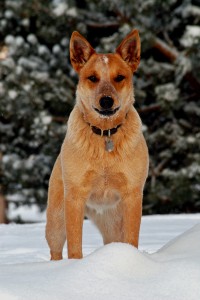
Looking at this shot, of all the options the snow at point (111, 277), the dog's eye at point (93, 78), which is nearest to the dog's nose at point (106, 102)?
the dog's eye at point (93, 78)

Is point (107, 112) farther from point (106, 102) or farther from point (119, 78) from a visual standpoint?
point (119, 78)

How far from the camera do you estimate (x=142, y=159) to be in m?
4.09

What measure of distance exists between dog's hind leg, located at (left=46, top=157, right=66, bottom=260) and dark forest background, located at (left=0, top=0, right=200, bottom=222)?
8.38m

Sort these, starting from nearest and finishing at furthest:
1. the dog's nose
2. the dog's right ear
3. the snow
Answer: the snow < the dog's nose < the dog's right ear

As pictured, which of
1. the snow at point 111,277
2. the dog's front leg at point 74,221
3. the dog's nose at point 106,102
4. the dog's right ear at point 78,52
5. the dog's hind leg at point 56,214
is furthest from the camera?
the dog's hind leg at point 56,214

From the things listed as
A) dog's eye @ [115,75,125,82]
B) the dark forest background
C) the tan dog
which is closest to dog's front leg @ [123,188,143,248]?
the tan dog

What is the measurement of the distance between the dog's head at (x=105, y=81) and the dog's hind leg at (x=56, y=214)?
1.67 ft

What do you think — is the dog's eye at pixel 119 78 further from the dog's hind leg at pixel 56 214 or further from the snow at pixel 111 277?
the snow at pixel 111 277

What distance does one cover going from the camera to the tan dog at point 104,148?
404cm

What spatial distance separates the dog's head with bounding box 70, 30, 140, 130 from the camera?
4023 mm

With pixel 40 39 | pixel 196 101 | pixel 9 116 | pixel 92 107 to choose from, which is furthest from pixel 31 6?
pixel 92 107

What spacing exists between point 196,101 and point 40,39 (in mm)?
3871

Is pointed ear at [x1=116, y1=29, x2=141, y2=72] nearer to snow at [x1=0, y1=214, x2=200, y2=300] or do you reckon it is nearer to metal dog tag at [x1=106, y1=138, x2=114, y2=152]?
metal dog tag at [x1=106, y1=138, x2=114, y2=152]

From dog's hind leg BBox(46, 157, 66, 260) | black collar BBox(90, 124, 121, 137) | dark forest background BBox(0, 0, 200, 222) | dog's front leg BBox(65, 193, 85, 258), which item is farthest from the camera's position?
dark forest background BBox(0, 0, 200, 222)
